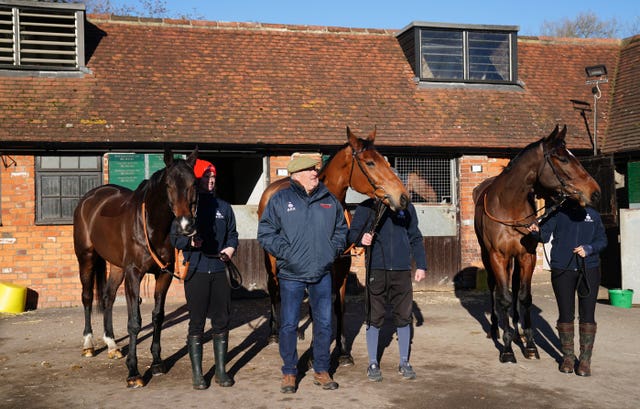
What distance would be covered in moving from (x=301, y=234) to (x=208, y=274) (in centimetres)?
105

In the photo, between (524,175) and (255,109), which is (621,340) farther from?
(255,109)

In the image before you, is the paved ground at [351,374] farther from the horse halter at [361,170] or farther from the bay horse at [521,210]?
the horse halter at [361,170]

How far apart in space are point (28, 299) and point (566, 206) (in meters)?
9.79

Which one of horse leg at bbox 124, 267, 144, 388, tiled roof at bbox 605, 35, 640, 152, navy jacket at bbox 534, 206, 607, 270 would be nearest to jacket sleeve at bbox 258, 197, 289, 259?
horse leg at bbox 124, 267, 144, 388

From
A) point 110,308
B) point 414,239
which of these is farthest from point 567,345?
point 110,308

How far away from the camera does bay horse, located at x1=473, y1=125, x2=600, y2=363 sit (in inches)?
278

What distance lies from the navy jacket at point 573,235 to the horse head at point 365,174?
1.67 meters

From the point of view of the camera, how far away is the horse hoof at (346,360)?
7.28 meters

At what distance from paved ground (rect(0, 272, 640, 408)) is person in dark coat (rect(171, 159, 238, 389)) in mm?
355

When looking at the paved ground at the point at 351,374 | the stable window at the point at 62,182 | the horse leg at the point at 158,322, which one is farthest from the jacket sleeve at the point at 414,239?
the stable window at the point at 62,182

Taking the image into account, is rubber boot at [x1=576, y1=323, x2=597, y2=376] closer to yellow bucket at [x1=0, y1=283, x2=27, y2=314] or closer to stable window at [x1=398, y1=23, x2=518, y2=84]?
yellow bucket at [x1=0, y1=283, x2=27, y2=314]

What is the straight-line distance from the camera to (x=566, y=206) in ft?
23.1

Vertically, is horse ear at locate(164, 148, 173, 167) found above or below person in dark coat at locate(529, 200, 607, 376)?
above

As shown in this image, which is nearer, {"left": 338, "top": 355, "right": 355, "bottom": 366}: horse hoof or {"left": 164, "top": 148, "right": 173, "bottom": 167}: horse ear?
{"left": 164, "top": 148, "right": 173, "bottom": 167}: horse ear
